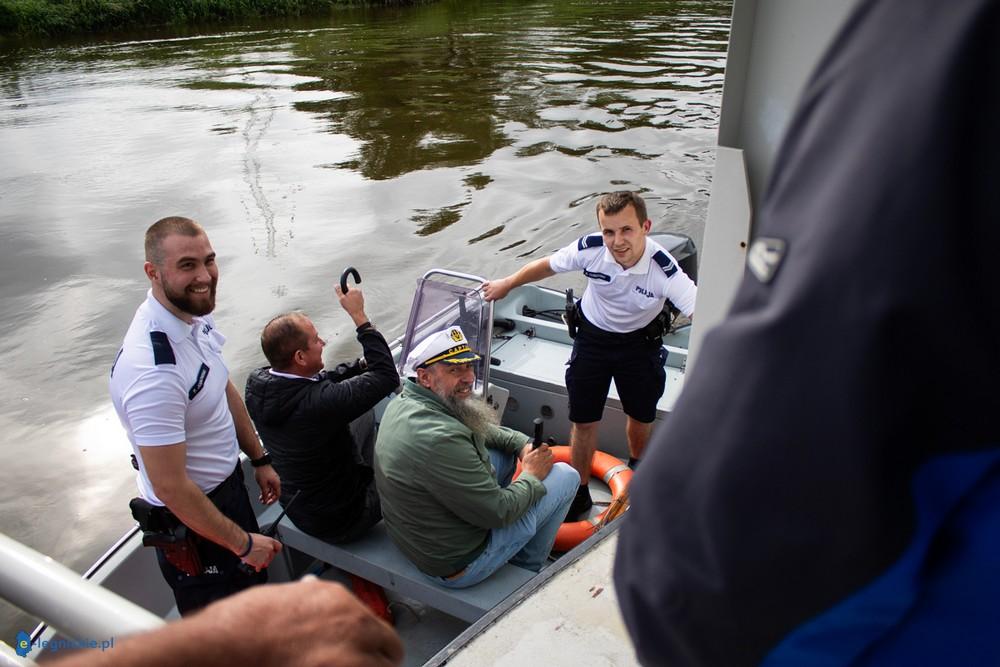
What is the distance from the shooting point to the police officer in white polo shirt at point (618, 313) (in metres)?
3.63

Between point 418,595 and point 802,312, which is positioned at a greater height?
point 802,312

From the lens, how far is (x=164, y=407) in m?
2.49

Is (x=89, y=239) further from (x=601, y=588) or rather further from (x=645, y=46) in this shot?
(x=645, y=46)

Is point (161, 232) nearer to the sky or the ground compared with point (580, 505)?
nearer to the sky

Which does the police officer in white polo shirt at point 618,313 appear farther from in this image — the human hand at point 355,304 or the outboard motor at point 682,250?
the outboard motor at point 682,250

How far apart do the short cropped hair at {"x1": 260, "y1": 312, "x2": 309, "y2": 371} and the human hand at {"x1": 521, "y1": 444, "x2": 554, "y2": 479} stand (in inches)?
43.9

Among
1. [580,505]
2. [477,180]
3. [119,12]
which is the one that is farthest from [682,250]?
[119,12]

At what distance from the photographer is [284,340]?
116 inches

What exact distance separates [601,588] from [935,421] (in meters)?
1.34

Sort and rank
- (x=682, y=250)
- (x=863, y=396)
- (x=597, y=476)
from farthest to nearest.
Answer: (x=682, y=250), (x=597, y=476), (x=863, y=396)

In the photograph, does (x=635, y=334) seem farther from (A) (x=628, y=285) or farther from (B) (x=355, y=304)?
(B) (x=355, y=304)

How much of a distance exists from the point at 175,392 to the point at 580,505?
90.5 inches

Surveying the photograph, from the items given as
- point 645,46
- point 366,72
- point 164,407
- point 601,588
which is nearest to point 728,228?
point 601,588

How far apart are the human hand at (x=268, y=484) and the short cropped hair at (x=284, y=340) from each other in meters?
0.65
